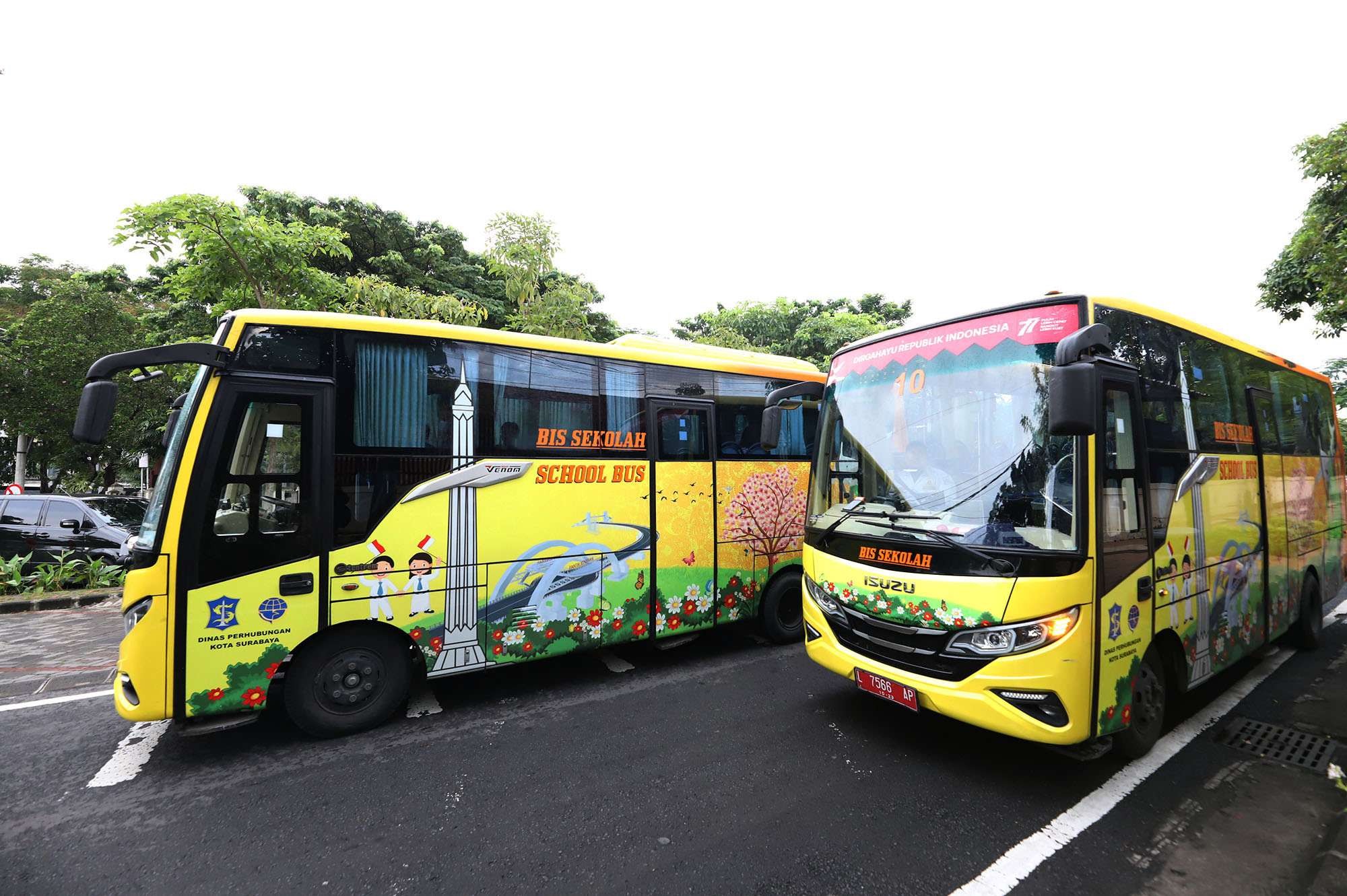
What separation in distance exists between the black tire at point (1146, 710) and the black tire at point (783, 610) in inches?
113

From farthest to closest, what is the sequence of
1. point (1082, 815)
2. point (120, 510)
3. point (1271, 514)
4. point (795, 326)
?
point (795, 326), point (120, 510), point (1271, 514), point (1082, 815)

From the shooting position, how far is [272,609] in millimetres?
3850

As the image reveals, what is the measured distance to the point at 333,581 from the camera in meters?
3.99

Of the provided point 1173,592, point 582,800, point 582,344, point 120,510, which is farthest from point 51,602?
point 1173,592

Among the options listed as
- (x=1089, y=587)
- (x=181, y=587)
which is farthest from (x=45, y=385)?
(x=1089, y=587)

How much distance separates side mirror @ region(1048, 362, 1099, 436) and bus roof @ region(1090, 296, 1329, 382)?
2.11ft

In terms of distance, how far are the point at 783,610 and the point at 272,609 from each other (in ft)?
15.3

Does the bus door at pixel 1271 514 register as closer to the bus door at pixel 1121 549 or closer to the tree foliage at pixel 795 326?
the bus door at pixel 1121 549

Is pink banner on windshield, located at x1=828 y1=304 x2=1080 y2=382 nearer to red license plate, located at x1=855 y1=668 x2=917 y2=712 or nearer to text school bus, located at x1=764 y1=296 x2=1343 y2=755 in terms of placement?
text school bus, located at x1=764 y1=296 x2=1343 y2=755

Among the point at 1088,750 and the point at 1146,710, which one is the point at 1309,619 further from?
the point at 1088,750

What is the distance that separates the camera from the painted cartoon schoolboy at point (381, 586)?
4.11m

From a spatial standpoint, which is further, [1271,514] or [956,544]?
[1271,514]

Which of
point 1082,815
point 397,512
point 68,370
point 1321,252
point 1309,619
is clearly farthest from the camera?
point 68,370

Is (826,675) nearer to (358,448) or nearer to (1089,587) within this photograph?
(1089,587)
